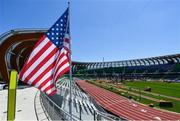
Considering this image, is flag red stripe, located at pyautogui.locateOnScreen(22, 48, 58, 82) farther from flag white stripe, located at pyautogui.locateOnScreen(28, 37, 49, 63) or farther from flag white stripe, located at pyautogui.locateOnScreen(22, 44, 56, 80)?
flag white stripe, located at pyautogui.locateOnScreen(28, 37, 49, 63)

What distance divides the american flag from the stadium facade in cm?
4557

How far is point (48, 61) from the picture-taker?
954 cm

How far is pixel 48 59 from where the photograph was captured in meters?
9.55

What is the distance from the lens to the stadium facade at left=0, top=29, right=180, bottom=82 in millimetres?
55094

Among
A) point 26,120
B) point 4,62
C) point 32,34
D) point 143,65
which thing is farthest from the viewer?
point 143,65

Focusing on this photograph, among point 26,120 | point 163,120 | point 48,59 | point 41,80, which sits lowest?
point 163,120

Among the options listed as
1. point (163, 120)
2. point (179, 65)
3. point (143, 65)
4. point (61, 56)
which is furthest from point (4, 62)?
point (143, 65)

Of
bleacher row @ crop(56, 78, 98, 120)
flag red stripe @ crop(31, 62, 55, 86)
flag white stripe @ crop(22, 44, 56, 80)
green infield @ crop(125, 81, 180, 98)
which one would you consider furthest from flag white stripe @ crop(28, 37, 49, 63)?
green infield @ crop(125, 81, 180, 98)

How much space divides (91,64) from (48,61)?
169 metres

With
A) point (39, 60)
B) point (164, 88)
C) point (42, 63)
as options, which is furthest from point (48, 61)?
point (164, 88)

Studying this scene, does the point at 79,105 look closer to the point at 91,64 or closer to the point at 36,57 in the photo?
the point at 36,57

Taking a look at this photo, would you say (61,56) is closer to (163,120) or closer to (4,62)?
(163,120)

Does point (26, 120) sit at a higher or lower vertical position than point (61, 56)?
lower

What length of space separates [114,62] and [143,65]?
79.3ft
